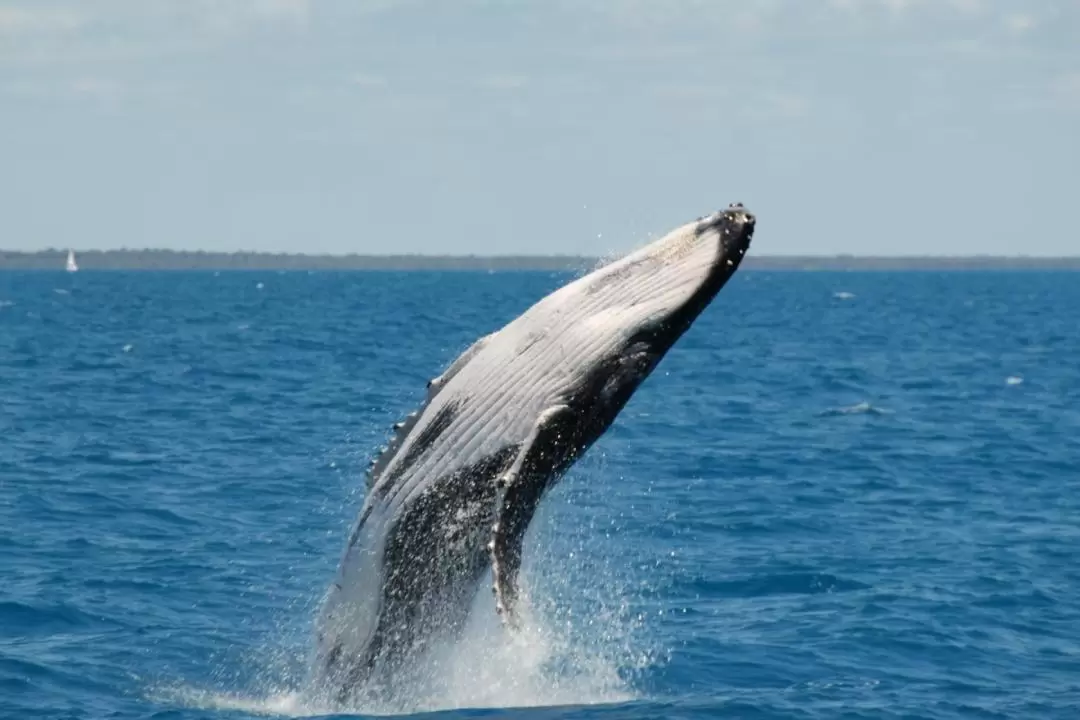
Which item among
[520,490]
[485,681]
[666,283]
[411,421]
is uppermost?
[666,283]

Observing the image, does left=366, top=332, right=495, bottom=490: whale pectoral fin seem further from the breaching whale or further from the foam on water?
the foam on water

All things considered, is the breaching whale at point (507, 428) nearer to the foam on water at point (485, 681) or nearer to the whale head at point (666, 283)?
the whale head at point (666, 283)

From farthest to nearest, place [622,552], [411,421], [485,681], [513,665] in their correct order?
[622,552] → [513,665] → [485,681] → [411,421]

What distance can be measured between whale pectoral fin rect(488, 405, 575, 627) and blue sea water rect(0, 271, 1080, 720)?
1.11 m

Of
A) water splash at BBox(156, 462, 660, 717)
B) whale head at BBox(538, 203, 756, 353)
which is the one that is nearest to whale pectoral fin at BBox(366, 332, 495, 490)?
whale head at BBox(538, 203, 756, 353)

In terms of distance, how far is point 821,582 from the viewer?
1795cm

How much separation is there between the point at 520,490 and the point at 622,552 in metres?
10.5

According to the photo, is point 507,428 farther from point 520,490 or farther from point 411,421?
point 411,421

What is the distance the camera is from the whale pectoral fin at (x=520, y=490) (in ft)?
31.3

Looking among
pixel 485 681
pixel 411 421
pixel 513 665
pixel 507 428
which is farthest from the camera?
pixel 513 665

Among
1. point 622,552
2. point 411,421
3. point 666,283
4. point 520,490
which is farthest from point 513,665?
point 622,552

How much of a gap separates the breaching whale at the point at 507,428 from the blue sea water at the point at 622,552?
2.70 ft

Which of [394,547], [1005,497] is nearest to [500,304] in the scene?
[1005,497]

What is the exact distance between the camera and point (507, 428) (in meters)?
9.86
